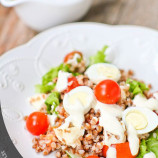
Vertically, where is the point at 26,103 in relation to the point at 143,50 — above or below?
below

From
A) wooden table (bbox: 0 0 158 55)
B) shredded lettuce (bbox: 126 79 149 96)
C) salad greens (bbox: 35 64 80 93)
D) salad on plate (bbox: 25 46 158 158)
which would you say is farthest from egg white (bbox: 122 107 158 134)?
wooden table (bbox: 0 0 158 55)

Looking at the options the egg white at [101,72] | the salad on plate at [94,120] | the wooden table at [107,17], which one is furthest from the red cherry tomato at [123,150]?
the wooden table at [107,17]

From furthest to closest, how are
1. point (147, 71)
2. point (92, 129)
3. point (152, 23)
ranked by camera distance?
point (152, 23) → point (147, 71) → point (92, 129)

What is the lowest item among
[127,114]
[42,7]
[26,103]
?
[26,103]

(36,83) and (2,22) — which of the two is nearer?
(36,83)

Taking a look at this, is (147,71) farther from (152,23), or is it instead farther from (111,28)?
(152,23)

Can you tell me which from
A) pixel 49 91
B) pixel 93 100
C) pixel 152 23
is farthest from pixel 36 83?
pixel 152 23

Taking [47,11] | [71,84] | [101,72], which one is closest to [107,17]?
[47,11]
